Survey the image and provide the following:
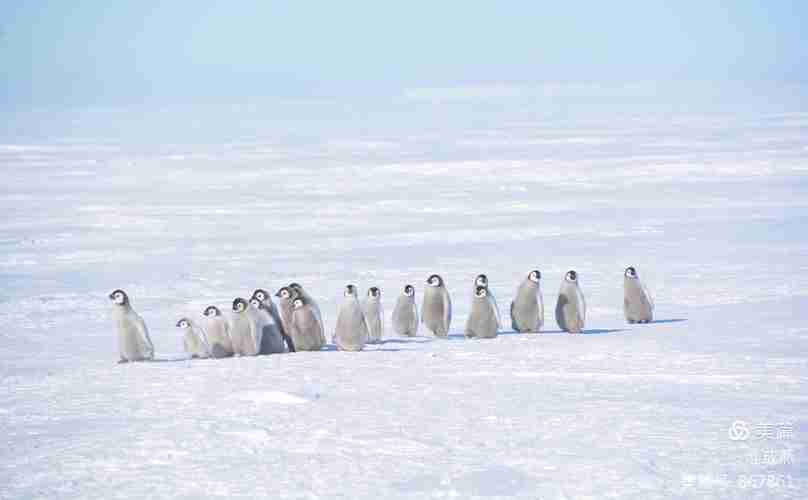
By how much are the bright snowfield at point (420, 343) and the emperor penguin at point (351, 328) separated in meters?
0.30

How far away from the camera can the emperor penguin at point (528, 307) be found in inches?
348

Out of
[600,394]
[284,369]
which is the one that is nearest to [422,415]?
[600,394]

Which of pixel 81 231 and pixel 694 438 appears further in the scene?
pixel 81 231

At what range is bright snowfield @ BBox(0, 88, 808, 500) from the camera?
4.81 m

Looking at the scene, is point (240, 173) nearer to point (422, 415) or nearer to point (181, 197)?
point (181, 197)

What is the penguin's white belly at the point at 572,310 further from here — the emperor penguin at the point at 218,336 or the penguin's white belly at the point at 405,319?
the emperor penguin at the point at 218,336

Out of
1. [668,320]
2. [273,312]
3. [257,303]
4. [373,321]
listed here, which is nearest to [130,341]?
[257,303]

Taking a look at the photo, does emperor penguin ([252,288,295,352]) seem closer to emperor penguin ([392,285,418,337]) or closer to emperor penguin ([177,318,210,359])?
emperor penguin ([177,318,210,359])

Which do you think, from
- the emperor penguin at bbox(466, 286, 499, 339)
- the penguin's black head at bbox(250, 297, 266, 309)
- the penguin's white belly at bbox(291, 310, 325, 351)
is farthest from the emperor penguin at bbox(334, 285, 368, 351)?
the emperor penguin at bbox(466, 286, 499, 339)

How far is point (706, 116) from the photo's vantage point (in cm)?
5725

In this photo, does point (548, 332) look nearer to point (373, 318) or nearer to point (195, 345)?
point (373, 318)

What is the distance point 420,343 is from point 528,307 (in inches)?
38.3

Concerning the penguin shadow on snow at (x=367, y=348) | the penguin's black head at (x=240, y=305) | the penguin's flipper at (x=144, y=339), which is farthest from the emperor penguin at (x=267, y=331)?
the penguin's flipper at (x=144, y=339)

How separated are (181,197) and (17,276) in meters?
10.2
